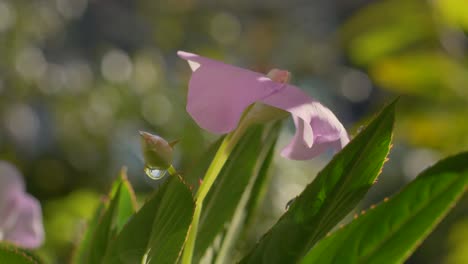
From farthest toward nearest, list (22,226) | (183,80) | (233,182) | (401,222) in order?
(183,80), (22,226), (233,182), (401,222)

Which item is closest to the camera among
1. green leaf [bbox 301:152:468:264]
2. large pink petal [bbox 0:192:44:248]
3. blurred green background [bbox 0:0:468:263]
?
green leaf [bbox 301:152:468:264]

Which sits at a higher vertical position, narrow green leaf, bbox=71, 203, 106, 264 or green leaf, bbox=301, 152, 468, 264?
green leaf, bbox=301, 152, 468, 264

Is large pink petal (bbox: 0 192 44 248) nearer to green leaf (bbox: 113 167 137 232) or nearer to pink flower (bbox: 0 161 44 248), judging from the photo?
pink flower (bbox: 0 161 44 248)

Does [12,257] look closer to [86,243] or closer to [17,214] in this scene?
[86,243]

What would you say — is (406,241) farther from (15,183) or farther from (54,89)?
(54,89)

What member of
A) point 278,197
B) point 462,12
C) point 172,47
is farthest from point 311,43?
point 462,12

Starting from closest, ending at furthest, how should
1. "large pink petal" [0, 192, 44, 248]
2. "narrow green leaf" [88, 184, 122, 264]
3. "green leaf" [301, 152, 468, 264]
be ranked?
1. "green leaf" [301, 152, 468, 264]
2. "narrow green leaf" [88, 184, 122, 264]
3. "large pink petal" [0, 192, 44, 248]

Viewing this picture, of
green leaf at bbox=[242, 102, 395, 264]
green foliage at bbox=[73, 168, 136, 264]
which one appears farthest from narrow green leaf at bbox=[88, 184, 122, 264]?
green leaf at bbox=[242, 102, 395, 264]

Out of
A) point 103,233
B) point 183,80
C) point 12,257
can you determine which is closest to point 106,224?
point 103,233
